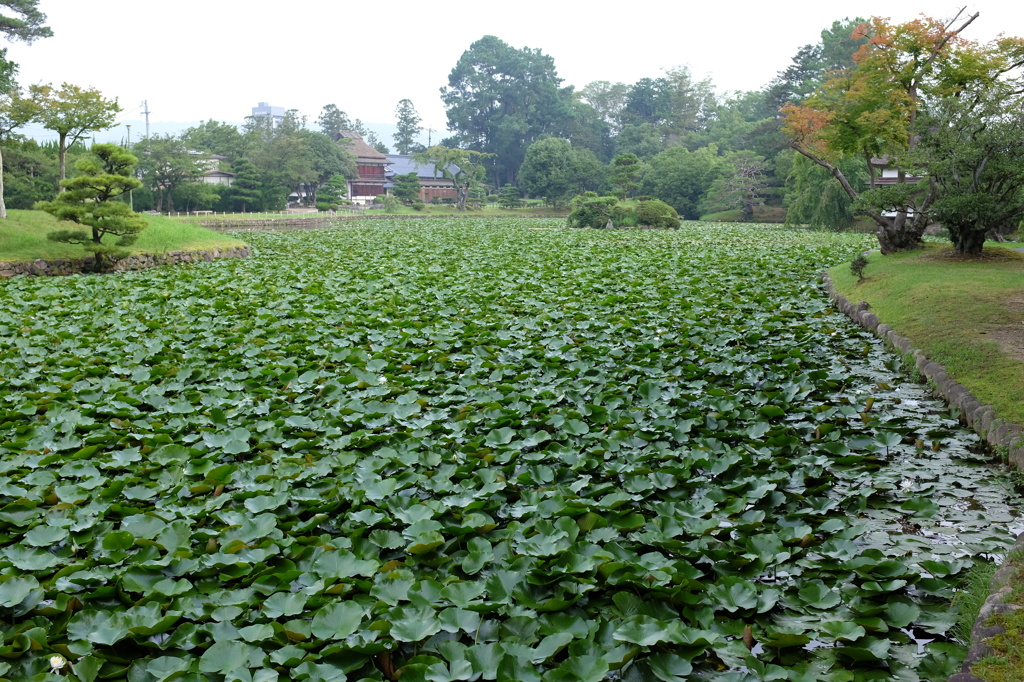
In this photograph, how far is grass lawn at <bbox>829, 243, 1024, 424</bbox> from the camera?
14.6 feet

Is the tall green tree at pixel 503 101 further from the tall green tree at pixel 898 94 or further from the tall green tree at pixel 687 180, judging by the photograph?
the tall green tree at pixel 898 94

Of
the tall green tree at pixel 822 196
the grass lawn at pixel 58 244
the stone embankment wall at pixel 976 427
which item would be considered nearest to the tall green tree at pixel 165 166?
the grass lawn at pixel 58 244

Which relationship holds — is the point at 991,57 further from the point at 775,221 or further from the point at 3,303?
the point at 775,221

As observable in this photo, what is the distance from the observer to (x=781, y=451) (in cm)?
358

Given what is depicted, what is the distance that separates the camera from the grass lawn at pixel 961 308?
14.6ft

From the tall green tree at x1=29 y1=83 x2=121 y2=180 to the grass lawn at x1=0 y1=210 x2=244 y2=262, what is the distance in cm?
359

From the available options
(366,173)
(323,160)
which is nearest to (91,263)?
(323,160)

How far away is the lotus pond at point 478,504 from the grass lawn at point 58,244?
5.78 m

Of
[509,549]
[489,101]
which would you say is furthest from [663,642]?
[489,101]

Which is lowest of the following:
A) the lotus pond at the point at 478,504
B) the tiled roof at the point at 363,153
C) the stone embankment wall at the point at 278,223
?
the lotus pond at the point at 478,504

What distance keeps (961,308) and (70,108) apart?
1830cm

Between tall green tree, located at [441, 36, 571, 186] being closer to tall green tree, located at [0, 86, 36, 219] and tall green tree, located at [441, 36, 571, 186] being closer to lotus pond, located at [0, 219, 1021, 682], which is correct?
tall green tree, located at [0, 86, 36, 219]

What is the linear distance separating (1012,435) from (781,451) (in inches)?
47.5

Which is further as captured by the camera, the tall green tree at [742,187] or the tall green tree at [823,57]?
the tall green tree at [823,57]
